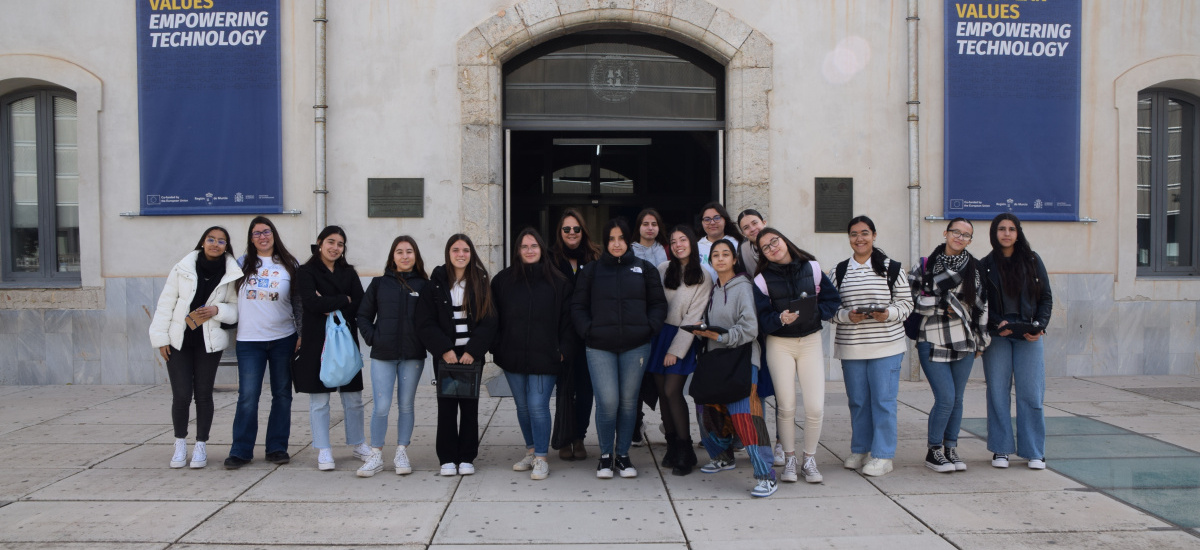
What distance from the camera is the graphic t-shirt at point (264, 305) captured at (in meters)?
5.70

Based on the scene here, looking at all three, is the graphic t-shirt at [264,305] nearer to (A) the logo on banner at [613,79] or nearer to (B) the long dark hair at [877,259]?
(B) the long dark hair at [877,259]

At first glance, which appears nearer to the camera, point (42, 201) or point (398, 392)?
point (398, 392)

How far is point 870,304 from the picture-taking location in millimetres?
5203

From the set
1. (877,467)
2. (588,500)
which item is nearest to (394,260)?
(588,500)

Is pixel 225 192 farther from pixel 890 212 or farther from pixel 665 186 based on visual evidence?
pixel 890 212

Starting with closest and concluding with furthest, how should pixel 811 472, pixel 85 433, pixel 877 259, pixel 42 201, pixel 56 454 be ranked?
pixel 811 472 < pixel 877 259 < pixel 56 454 < pixel 85 433 < pixel 42 201

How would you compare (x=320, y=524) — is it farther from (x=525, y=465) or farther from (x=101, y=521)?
(x=525, y=465)

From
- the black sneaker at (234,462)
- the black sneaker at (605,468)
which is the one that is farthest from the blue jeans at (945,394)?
the black sneaker at (234,462)

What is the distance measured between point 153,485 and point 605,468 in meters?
2.84

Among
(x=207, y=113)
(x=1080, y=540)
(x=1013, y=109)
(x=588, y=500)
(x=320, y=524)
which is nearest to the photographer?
(x=1080, y=540)

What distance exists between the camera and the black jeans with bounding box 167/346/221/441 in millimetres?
5680

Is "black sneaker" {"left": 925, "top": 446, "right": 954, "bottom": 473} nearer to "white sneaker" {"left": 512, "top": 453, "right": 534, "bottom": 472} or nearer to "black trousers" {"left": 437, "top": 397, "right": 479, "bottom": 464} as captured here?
"white sneaker" {"left": 512, "top": 453, "right": 534, "bottom": 472}

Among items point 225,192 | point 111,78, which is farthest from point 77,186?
point 225,192

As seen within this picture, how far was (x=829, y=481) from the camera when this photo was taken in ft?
17.2
